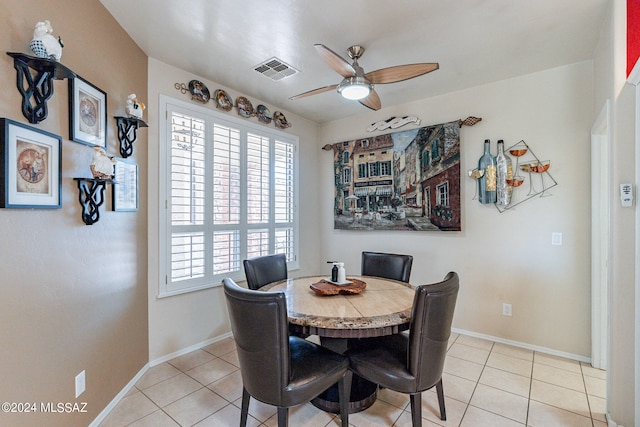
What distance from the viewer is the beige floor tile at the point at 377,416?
1875 millimetres

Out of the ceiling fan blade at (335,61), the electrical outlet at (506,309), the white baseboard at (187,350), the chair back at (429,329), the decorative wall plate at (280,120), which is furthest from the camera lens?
the decorative wall plate at (280,120)

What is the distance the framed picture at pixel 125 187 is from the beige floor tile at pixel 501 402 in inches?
116

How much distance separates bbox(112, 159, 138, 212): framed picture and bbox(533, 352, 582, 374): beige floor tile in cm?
381

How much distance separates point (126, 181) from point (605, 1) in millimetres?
3594

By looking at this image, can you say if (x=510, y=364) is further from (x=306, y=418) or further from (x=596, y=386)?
(x=306, y=418)

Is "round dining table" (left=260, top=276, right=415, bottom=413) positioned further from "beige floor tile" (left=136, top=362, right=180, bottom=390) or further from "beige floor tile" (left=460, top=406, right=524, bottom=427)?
"beige floor tile" (left=136, top=362, right=180, bottom=390)

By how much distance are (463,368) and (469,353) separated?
0.35 meters

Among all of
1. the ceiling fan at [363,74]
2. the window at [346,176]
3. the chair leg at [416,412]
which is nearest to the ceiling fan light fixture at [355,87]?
the ceiling fan at [363,74]

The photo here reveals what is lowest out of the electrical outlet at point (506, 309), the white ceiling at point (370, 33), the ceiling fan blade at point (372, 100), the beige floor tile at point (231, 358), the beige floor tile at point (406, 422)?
the beige floor tile at point (231, 358)

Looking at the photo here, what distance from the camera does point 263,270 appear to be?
265cm

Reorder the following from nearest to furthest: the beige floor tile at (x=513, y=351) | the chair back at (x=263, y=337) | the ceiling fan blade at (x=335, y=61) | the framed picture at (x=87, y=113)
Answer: the chair back at (x=263, y=337)
the framed picture at (x=87, y=113)
the ceiling fan blade at (x=335, y=61)
the beige floor tile at (x=513, y=351)

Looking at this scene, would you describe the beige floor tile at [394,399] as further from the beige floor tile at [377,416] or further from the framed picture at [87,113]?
the framed picture at [87,113]

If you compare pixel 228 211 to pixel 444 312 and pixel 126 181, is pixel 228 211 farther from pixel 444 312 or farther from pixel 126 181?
pixel 444 312

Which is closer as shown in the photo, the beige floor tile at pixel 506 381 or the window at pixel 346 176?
the beige floor tile at pixel 506 381
